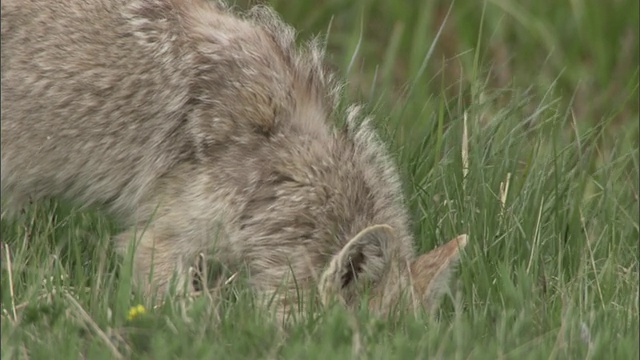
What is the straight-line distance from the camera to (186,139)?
18.9 ft

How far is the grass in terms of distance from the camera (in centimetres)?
458

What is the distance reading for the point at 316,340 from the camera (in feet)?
15.4

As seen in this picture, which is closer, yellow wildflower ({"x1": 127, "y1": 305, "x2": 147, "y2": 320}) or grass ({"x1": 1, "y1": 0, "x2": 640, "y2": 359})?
grass ({"x1": 1, "y1": 0, "x2": 640, "y2": 359})

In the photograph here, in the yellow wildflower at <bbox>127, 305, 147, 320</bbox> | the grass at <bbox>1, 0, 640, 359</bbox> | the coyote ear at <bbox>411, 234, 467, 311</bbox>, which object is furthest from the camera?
the coyote ear at <bbox>411, 234, 467, 311</bbox>

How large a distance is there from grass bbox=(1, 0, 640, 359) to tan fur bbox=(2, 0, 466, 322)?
0.82 feet

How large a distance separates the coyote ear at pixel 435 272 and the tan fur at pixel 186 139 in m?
0.20

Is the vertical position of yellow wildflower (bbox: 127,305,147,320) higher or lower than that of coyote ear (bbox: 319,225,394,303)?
higher

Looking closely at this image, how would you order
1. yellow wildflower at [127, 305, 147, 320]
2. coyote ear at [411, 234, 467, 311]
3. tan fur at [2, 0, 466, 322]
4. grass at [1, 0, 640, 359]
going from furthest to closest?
1. tan fur at [2, 0, 466, 322]
2. coyote ear at [411, 234, 467, 311]
3. yellow wildflower at [127, 305, 147, 320]
4. grass at [1, 0, 640, 359]

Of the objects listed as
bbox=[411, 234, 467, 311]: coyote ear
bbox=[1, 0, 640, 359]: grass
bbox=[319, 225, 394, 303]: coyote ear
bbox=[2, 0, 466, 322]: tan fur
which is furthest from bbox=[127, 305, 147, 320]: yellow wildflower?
bbox=[411, 234, 467, 311]: coyote ear

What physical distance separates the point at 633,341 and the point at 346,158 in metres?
1.54

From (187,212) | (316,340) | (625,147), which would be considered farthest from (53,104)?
(625,147)

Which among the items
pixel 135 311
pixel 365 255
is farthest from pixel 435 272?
pixel 135 311

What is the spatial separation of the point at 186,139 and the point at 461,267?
4.13 ft

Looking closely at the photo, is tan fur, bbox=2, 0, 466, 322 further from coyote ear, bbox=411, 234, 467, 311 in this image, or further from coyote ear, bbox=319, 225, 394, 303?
coyote ear, bbox=411, 234, 467, 311
